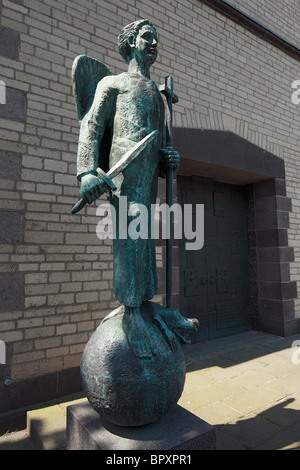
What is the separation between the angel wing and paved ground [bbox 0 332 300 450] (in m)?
2.31

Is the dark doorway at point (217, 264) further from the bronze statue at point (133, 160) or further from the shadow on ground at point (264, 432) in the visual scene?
the bronze statue at point (133, 160)

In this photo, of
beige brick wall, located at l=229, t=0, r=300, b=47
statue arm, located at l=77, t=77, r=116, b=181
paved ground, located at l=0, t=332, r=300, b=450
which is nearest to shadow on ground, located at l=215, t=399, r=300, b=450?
paved ground, located at l=0, t=332, r=300, b=450

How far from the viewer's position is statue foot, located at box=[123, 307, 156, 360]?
1567mm

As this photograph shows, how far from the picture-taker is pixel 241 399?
9.19 ft

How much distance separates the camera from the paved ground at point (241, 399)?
87.0 inches

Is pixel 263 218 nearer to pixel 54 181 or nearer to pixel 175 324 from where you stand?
pixel 54 181

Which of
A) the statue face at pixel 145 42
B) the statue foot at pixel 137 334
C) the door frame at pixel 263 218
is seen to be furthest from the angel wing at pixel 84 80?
the door frame at pixel 263 218

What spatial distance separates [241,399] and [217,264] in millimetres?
2707

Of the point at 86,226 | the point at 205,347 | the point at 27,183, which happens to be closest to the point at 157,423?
the point at 86,226

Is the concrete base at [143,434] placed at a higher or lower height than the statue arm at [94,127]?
lower

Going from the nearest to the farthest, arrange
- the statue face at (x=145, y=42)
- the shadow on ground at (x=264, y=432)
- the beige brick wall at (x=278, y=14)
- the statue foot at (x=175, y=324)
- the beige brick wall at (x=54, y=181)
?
the statue foot at (x=175, y=324) → the statue face at (x=145, y=42) → the shadow on ground at (x=264, y=432) → the beige brick wall at (x=54, y=181) → the beige brick wall at (x=278, y=14)

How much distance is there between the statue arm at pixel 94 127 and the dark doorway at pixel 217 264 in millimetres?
3185

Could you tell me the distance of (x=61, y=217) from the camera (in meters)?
3.22
